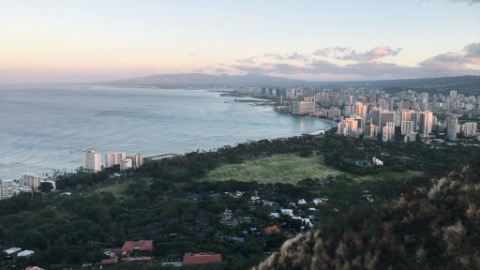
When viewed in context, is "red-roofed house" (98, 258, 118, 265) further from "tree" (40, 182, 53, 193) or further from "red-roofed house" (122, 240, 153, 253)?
"tree" (40, 182, 53, 193)

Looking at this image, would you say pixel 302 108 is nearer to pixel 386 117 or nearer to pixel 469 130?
pixel 386 117

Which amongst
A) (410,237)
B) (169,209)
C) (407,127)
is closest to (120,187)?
(169,209)

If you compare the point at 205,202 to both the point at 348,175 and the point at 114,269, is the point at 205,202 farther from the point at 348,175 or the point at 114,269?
the point at 348,175

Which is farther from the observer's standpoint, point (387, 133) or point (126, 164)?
point (387, 133)

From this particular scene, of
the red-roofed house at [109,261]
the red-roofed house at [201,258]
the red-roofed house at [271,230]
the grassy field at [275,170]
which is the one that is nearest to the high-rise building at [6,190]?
the grassy field at [275,170]

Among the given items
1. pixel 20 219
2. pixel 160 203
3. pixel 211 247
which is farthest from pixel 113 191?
pixel 211 247

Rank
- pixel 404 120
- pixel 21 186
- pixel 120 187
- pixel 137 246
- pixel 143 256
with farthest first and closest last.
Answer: pixel 404 120
pixel 21 186
pixel 120 187
pixel 137 246
pixel 143 256
